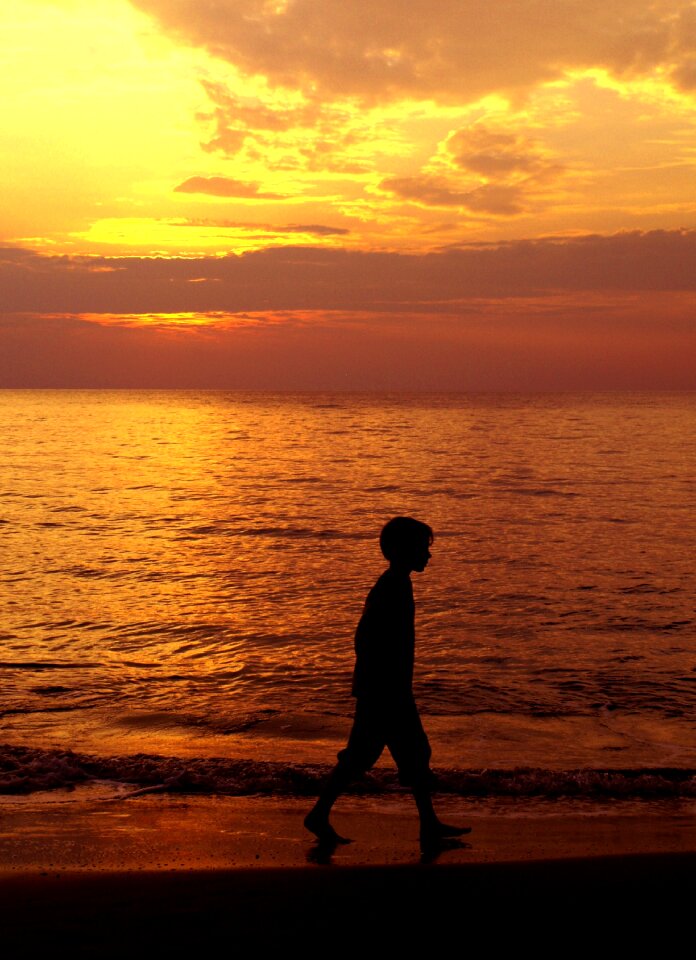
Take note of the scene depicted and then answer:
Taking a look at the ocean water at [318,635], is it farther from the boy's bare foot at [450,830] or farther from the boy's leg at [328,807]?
the boy's leg at [328,807]

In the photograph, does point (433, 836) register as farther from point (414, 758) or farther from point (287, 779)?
point (287, 779)

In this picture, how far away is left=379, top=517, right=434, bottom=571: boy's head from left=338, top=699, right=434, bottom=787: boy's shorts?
85 cm

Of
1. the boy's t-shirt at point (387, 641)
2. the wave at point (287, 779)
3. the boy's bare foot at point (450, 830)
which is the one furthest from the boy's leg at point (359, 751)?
the wave at point (287, 779)

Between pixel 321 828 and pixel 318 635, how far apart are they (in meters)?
6.81

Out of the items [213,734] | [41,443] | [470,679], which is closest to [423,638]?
[470,679]

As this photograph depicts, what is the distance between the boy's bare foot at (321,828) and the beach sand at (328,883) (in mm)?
93

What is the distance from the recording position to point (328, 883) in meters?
4.92

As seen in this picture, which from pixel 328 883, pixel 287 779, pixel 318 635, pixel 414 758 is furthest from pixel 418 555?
pixel 318 635

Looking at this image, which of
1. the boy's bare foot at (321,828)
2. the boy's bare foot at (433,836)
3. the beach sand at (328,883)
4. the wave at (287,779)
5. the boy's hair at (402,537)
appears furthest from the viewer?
the wave at (287,779)

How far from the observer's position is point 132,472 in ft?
131

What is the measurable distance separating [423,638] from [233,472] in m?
28.7

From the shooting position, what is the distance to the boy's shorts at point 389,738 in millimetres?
5449

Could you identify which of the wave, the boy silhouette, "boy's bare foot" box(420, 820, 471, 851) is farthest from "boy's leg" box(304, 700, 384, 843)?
the wave

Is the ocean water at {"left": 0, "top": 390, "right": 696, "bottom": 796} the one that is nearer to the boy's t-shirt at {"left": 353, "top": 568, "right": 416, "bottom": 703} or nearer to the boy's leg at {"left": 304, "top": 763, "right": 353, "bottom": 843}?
the boy's leg at {"left": 304, "top": 763, "right": 353, "bottom": 843}
